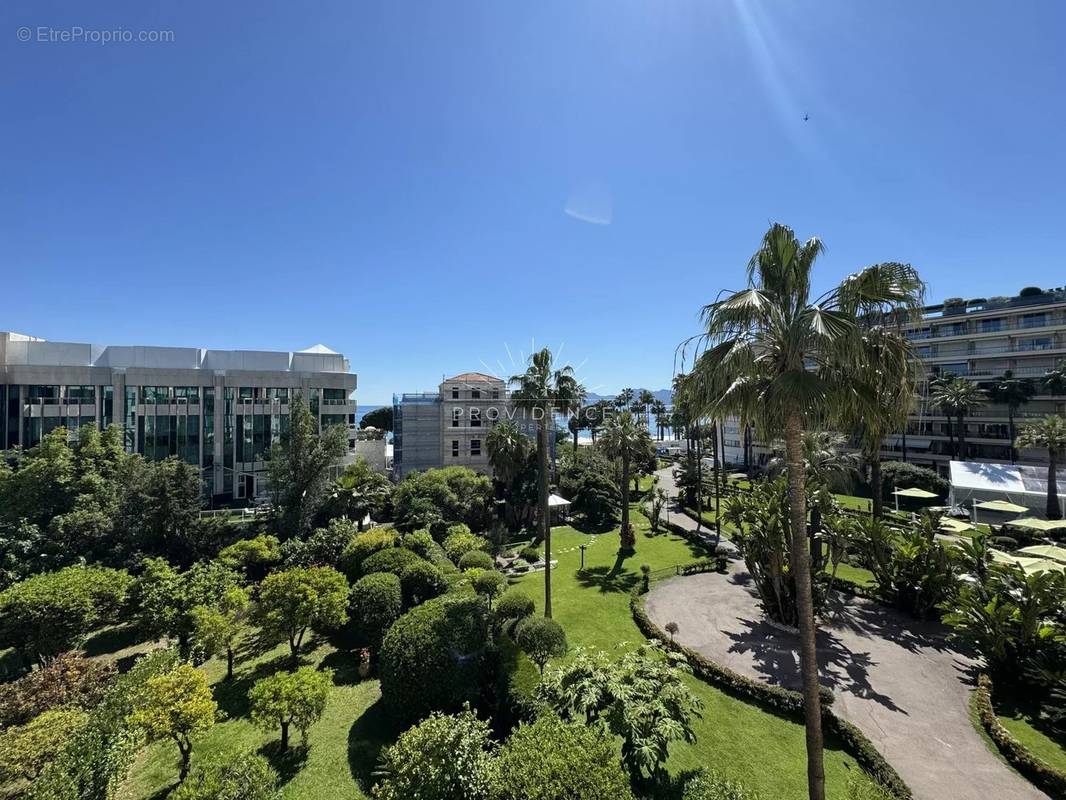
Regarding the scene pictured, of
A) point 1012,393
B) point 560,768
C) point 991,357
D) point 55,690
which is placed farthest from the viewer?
point 991,357

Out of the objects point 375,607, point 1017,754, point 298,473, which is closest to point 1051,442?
point 1017,754

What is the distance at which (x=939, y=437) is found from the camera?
2466 inches

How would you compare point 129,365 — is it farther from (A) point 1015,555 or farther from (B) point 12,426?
(A) point 1015,555

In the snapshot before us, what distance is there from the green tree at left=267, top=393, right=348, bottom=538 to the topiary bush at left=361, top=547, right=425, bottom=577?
1083 centimetres

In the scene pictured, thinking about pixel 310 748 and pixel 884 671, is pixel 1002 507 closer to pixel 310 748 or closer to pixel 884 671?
pixel 884 671

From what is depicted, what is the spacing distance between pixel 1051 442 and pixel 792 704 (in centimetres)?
4581

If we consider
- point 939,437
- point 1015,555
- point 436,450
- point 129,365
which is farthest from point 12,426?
point 939,437

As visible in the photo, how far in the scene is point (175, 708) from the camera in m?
11.8

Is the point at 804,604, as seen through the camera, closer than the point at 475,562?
Yes

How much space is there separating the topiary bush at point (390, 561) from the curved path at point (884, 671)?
12.7 m

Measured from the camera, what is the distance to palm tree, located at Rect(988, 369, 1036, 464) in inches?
2035

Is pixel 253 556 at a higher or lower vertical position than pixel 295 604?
lower

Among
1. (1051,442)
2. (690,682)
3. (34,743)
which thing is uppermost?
(1051,442)

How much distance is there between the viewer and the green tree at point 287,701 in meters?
12.6
